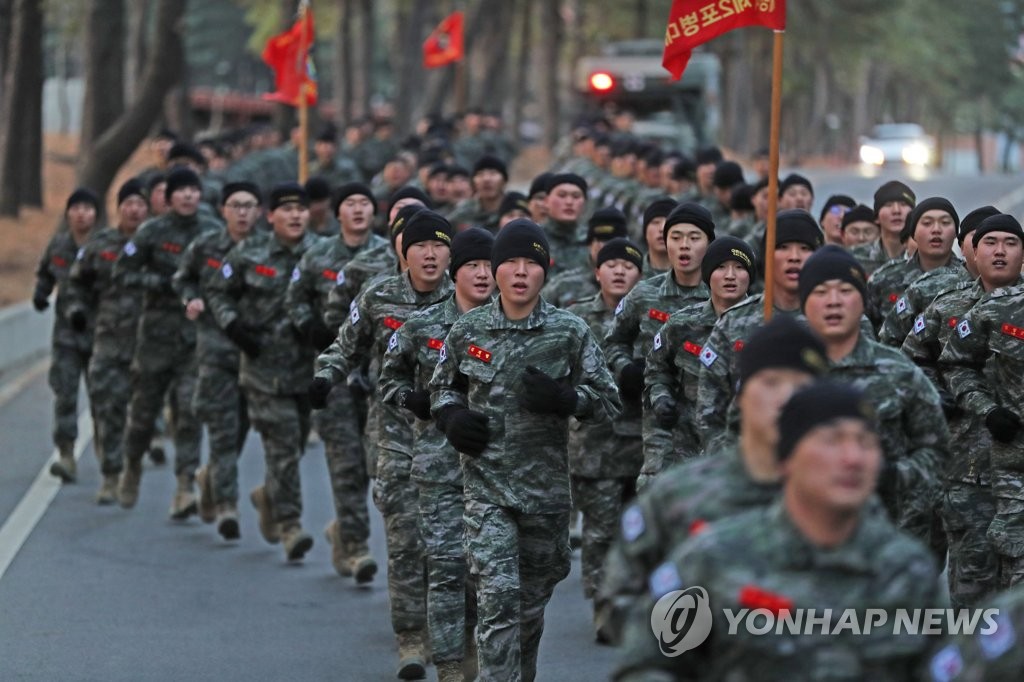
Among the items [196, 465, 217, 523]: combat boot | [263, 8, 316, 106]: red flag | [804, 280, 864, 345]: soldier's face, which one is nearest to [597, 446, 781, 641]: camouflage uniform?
[804, 280, 864, 345]: soldier's face

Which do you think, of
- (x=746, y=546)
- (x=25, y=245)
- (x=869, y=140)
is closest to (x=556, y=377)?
(x=746, y=546)

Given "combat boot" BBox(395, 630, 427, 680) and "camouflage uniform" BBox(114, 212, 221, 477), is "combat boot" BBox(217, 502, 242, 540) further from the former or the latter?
"combat boot" BBox(395, 630, 427, 680)

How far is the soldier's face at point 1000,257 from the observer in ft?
33.2

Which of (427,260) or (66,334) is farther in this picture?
(66,334)

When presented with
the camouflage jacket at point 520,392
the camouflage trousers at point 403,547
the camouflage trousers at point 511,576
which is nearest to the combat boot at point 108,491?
the camouflage trousers at point 403,547

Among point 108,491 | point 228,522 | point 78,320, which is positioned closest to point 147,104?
point 78,320

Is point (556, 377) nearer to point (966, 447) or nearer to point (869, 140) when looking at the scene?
point (966, 447)

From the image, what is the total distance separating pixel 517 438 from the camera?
9.17 m

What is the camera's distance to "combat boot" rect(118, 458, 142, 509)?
15617mm

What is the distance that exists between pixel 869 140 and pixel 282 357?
5949 cm

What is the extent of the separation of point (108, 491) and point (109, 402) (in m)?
0.66

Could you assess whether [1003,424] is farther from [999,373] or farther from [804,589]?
[804,589]

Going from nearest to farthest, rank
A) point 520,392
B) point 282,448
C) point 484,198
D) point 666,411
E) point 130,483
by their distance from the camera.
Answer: point 520,392, point 666,411, point 282,448, point 130,483, point 484,198

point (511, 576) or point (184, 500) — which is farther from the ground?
point (511, 576)
